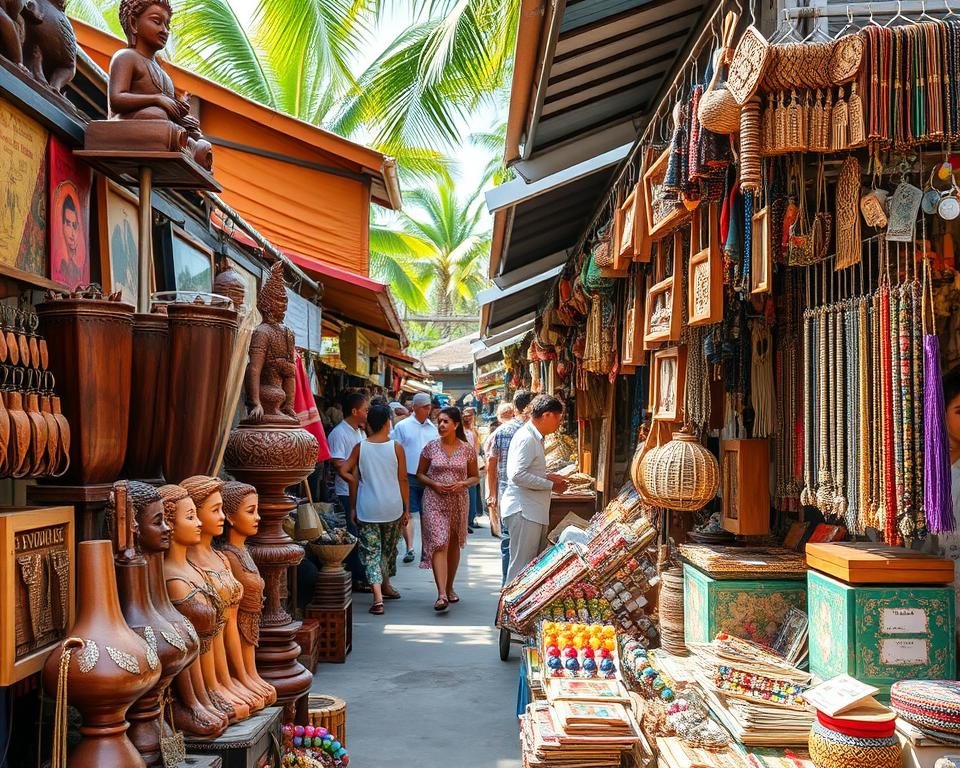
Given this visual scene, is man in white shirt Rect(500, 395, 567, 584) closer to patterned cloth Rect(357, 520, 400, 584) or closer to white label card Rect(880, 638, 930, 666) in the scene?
patterned cloth Rect(357, 520, 400, 584)

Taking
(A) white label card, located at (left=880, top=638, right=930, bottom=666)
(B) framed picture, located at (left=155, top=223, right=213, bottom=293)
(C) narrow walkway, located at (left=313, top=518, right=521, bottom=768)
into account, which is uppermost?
(B) framed picture, located at (left=155, top=223, right=213, bottom=293)

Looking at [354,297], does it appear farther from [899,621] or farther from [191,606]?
[899,621]

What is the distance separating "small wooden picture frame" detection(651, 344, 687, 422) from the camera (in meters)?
4.18

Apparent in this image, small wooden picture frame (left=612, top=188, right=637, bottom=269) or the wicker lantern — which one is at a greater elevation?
small wooden picture frame (left=612, top=188, right=637, bottom=269)

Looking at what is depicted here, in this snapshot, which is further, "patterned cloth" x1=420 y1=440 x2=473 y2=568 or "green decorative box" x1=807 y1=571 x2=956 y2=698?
"patterned cloth" x1=420 y1=440 x2=473 y2=568


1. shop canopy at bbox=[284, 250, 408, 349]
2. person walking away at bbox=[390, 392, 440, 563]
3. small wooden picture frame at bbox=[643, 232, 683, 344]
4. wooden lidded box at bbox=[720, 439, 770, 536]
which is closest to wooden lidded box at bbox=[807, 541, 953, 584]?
wooden lidded box at bbox=[720, 439, 770, 536]

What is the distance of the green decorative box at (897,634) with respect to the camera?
2.75 metres

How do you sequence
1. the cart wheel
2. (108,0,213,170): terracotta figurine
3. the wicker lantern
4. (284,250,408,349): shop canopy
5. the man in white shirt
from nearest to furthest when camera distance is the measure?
(108,0,213,170): terracotta figurine < the wicker lantern < the man in white shirt < the cart wheel < (284,250,408,349): shop canopy

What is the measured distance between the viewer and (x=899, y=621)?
9.04 ft

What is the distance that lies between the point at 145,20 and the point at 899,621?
289 centimetres

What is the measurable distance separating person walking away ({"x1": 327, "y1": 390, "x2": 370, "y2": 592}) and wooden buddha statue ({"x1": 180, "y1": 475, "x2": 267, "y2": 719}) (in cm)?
511

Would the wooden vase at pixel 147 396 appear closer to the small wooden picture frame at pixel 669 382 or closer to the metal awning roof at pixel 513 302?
the small wooden picture frame at pixel 669 382

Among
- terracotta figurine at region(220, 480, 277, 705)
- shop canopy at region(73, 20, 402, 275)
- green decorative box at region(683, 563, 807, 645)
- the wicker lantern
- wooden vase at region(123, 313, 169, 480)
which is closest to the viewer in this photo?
wooden vase at region(123, 313, 169, 480)

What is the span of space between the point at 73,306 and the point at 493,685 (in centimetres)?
408
